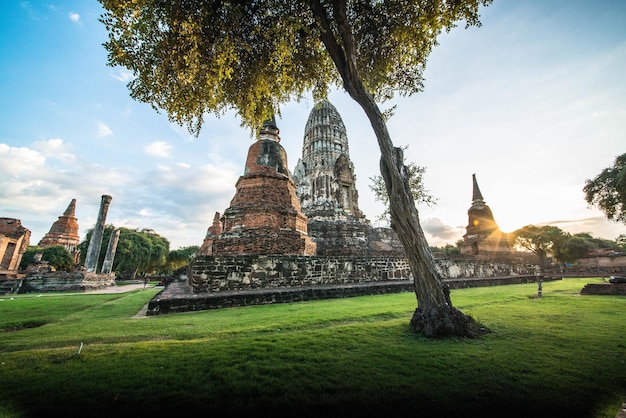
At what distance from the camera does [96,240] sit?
21.4m

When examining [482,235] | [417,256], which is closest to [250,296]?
[417,256]

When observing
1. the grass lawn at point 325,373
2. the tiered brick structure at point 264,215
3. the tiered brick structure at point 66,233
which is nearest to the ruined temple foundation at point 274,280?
the tiered brick structure at point 264,215

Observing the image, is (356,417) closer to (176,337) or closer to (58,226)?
(176,337)

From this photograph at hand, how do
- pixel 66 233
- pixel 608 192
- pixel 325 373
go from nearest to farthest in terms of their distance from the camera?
1. pixel 325 373
2. pixel 608 192
3. pixel 66 233

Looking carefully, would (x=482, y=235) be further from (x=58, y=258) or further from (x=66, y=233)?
(x=66, y=233)

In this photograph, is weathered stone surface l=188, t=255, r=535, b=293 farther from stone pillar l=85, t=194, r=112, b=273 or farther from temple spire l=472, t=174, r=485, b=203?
temple spire l=472, t=174, r=485, b=203

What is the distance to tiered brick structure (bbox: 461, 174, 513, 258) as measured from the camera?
80.1 feet

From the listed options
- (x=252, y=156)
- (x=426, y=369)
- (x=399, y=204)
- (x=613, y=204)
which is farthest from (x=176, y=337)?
(x=613, y=204)

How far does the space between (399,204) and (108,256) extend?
31093mm

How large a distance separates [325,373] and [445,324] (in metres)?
2.28

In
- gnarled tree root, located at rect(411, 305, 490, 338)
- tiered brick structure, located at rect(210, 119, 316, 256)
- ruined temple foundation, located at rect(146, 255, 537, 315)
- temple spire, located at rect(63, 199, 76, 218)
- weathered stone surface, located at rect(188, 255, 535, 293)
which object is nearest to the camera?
gnarled tree root, located at rect(411, 305, 490, 338)

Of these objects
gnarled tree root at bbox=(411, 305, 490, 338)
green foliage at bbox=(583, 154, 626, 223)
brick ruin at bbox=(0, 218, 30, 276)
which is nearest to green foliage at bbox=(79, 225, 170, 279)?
brick ruin at bbox=(0, 218, 30, 276)

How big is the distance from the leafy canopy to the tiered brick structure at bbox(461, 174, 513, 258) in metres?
22.2

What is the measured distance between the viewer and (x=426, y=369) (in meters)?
2.71
